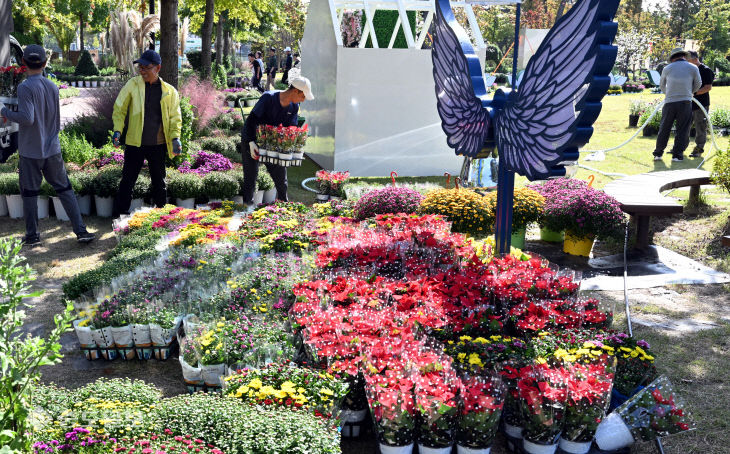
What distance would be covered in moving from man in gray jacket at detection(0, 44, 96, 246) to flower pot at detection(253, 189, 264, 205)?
2.28m

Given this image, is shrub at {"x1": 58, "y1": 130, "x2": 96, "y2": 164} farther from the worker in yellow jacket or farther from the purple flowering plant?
the purple flowering plant

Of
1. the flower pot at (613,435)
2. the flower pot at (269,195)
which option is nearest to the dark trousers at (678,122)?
the flower pot at (269,195)

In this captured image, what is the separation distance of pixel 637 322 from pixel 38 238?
620cm

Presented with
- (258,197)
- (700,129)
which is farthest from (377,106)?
(700,129)

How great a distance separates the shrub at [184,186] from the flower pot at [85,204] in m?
1.00

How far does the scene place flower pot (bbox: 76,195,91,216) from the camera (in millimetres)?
8539

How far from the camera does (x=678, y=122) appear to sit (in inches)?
492

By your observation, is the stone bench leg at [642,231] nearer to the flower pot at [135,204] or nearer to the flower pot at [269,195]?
the flower pot at [269,195]

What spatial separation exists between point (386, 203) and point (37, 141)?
12.4 ft

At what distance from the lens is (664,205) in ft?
24.0

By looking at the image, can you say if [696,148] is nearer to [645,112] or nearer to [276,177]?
[645,112]

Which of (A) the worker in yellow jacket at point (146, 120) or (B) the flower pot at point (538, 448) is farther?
(A) the worker in yellow jacket at point (146, 120)

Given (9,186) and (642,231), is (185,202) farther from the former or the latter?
(642,231)

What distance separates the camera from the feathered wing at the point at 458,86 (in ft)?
19.5
